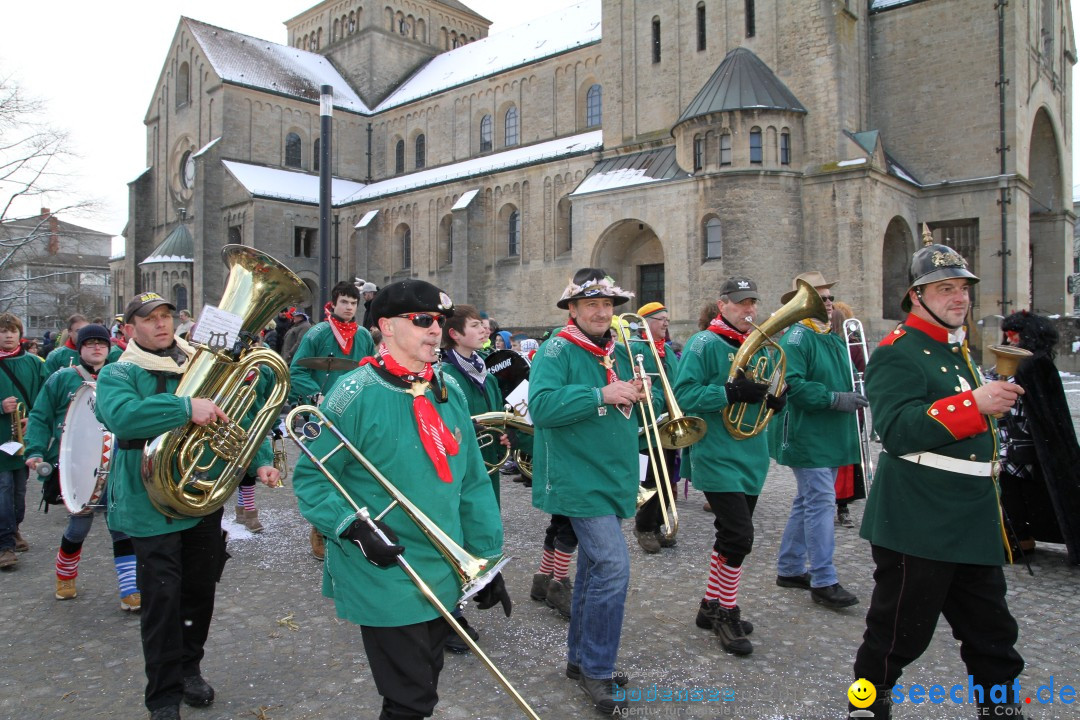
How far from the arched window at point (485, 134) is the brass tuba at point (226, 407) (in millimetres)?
37019

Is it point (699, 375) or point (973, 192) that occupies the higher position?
point (973, 192)

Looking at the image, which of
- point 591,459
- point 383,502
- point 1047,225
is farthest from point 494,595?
point 1047,225

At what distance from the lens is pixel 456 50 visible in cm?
4603

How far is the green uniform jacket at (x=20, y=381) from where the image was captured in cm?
627

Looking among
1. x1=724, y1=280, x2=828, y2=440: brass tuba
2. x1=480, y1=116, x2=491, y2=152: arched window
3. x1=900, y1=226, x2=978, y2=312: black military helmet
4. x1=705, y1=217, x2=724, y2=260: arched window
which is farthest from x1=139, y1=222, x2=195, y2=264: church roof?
x1=900, y1=226, x2=978, y2=312: black military helmet

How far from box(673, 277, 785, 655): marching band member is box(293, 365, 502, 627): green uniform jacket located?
206 cm

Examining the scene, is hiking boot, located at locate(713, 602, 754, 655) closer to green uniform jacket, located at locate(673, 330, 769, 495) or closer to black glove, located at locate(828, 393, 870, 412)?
green uniform jacket, located at locate(673, 330, 769, 495)

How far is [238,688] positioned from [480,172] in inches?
1302

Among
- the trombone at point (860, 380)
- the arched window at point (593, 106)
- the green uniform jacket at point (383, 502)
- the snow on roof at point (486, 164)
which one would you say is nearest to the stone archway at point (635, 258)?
the snow on roof at point (486, 164)

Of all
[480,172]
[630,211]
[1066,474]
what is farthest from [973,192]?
[1066,474]

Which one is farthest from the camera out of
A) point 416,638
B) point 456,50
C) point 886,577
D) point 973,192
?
point 456,50

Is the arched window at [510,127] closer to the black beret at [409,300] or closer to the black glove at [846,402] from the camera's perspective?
the black glove at [846,402]

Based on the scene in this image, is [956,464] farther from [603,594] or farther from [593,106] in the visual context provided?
[593,106]

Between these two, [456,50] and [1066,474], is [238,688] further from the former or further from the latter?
[456,50]
